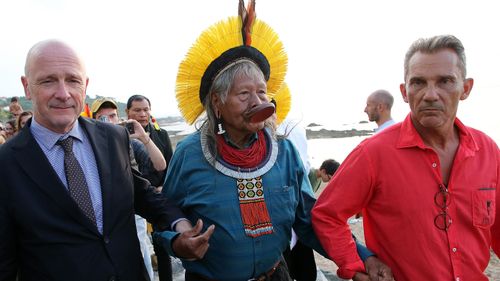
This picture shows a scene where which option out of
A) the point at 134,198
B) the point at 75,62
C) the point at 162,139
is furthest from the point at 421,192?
the point at 162,139

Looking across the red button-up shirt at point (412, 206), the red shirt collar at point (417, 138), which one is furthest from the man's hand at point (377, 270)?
the red shirt collar at point (417, 138)

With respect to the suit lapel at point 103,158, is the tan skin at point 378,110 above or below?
below

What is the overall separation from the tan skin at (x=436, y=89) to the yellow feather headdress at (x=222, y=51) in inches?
34.1

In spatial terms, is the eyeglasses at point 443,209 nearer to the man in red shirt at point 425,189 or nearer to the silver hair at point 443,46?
the man in red shirt at point 425,189

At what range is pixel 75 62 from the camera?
1.90 m

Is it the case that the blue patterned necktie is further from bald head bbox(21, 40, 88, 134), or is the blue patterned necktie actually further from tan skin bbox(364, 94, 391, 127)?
tan skin bbox(364, 94, 391, 127)

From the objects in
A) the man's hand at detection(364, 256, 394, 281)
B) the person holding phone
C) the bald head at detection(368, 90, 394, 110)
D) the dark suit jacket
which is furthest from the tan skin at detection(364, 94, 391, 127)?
the dark suit jacket

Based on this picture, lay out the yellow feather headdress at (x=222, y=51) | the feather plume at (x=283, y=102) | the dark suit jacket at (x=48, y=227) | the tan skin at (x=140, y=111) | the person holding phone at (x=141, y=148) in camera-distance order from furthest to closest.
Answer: the tan skin at (x=140, y=111)
the person holding phone at (x=141, y=148)
the feather plume at (x=283, y=102)
the yellow feather headdress at (x=222, y=51)
the dark suit jacket at (x=48, y=227)

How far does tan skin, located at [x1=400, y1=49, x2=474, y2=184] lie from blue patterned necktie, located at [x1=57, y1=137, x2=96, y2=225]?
5.85ft

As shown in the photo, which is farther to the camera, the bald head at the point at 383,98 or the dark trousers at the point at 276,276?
the bald head at the point at 383,98

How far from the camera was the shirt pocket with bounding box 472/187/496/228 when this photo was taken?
6.08ft

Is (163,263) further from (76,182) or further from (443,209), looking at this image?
(443,209)

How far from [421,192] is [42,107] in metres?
1.99

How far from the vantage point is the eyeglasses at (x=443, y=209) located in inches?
71.8
